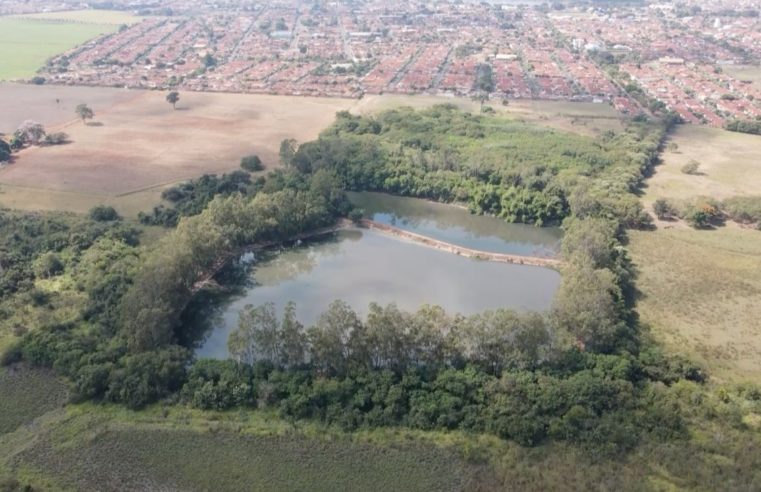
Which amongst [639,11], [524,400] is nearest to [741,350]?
[524,400]

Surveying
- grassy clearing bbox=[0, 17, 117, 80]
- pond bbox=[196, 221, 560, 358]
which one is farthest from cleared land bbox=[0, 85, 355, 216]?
pond bbox=[196, 221, 560, 358]

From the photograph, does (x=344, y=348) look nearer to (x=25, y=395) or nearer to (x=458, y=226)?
(x=25, y=395)

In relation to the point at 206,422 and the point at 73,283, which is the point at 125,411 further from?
the point at 73,283

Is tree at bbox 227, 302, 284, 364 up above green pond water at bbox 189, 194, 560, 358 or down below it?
above

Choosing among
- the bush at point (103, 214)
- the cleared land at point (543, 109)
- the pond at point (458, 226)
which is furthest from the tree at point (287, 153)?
the cleared land at point (543, 109)

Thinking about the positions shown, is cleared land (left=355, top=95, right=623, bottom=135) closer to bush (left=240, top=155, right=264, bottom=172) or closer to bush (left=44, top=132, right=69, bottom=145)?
bush (left=240, top=155, right=264, bottom=172)

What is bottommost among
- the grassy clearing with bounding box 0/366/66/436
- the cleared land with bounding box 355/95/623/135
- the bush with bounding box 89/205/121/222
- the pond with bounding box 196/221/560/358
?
the grassy clearing with bounding box 0/366/66/436

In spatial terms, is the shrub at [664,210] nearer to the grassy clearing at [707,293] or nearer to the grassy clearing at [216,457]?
the grassy clearing at [707,293]
